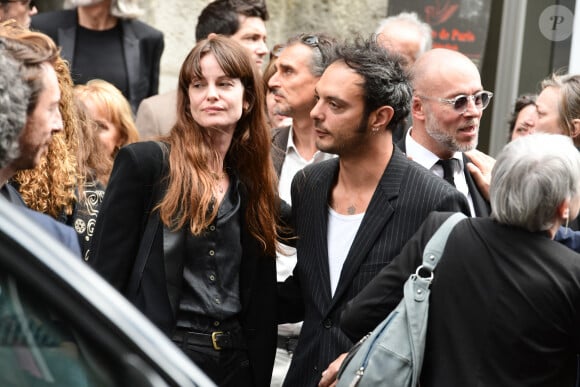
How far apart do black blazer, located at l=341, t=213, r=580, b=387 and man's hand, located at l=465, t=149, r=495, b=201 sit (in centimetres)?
135

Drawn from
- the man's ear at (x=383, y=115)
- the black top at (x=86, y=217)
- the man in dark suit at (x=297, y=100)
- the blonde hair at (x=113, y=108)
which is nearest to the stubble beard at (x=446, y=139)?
the man's ear at (x=383, y=115)

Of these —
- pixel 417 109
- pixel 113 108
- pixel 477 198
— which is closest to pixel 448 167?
pixel 477 198

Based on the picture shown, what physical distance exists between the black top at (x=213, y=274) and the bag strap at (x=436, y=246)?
1005 millimetres

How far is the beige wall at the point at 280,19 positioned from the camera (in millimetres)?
8672

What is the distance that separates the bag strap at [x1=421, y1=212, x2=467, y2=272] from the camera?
3521 millimetres

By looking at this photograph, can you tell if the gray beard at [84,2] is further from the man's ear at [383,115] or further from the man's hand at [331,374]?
the man's hand at [331,374]

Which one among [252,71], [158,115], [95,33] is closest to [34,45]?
[252,71]

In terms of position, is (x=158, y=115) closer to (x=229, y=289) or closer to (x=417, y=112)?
(x=417, y=112)

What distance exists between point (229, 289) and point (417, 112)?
142 cm

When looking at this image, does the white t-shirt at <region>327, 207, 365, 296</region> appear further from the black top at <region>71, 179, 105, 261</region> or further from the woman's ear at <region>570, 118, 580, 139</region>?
the woman's ear at <region>570, 118, 580, 139</region>

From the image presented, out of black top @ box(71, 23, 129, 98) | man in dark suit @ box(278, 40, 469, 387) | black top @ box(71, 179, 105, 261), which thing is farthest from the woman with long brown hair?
black top @ box(71, 23, 129, 98)

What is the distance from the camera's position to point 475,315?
11.3 ft

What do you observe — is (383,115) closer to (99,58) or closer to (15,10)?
(99,58)

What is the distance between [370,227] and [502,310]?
862 millimetres
